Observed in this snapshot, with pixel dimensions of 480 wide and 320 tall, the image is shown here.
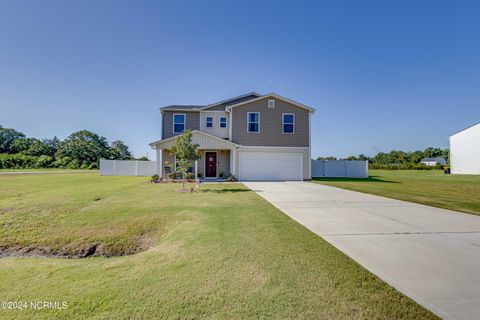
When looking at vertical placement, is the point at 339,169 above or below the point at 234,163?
below

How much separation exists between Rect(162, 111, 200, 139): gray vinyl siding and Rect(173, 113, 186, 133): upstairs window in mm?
250

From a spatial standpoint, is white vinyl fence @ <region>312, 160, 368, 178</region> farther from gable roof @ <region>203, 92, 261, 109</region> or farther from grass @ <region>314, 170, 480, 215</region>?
gable roof @ <region>203, 92, 261, 109</region>

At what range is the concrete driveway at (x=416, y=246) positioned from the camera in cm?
222

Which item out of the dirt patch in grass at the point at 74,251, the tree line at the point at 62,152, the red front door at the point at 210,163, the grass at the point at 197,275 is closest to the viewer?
the grass at the point at 197,275

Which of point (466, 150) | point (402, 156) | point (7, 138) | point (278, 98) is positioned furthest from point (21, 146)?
point (402, 156)

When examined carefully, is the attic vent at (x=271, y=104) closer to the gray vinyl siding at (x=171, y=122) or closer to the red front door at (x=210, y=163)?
the red front door at (x=210, y=163)

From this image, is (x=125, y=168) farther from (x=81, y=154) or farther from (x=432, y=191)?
(x=432, y=191)

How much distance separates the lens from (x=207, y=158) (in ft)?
53.4

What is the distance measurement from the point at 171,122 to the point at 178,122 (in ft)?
1.93

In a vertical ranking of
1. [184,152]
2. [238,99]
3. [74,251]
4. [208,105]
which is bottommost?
[74,251]

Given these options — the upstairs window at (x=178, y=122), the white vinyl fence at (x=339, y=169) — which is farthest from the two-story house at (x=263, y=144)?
the white vinyl fence at (x=339, y=169)

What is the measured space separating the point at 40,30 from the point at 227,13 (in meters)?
11.5

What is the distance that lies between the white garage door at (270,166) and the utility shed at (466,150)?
1060 inches

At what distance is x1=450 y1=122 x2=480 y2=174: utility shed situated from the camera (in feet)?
83.6
